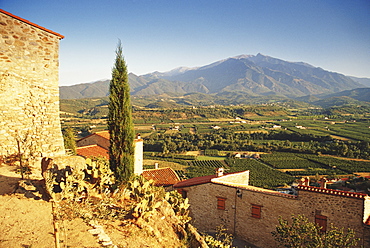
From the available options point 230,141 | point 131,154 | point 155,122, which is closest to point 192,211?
point 131,154

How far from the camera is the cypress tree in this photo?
32.5 ft

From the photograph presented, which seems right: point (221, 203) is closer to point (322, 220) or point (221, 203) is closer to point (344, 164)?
point (322, 220)

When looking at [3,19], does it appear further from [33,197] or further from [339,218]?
[339,218]

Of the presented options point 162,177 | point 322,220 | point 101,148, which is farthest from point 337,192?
point 101,148

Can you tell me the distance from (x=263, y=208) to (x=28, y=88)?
11946 mm

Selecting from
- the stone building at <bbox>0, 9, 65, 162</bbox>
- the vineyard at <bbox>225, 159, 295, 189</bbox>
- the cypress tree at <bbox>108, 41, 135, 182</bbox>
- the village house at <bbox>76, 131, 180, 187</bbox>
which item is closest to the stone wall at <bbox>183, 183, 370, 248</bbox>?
the village house at <bbox>76, 131, 180, 187</bbox>

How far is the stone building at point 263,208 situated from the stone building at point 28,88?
342 inches

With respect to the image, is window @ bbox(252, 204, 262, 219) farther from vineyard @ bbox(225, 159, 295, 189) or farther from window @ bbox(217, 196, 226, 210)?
vineyard @ bbox(225, 159, 295, 189)

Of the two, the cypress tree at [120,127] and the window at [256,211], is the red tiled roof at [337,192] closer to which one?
the window at [256,211]

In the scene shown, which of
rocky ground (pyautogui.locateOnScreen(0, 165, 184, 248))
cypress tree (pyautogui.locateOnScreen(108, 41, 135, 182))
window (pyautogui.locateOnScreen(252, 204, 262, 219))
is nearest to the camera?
rocky ground (pyautogui.locateOnScreen(0, 165, 184, 248))

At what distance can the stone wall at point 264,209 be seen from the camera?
37.5 feet

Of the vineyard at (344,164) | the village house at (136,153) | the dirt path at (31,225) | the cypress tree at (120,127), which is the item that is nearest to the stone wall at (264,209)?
the village house at (136,153)

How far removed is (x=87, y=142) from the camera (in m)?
22.0

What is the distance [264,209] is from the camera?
43.9ft
